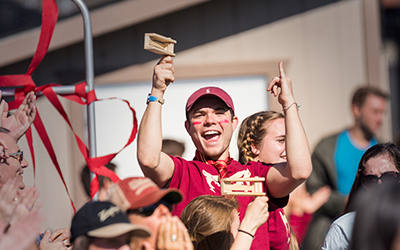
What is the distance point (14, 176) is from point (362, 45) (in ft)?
13.2

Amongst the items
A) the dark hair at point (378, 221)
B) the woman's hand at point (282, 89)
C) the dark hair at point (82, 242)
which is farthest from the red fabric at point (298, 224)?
the dark hair at point (82, 242)

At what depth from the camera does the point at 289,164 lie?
1.97m

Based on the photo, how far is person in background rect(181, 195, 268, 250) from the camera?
5.93 ft

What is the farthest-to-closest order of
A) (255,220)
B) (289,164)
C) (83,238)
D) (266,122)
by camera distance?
(266,122), (289,164), (255,220), (83,238)

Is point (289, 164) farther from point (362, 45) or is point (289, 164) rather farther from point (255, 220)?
point (362, 45)

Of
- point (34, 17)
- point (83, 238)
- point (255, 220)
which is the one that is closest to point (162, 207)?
point (83, 238)

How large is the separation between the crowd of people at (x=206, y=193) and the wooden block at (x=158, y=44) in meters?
0.06

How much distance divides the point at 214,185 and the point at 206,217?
356 mm

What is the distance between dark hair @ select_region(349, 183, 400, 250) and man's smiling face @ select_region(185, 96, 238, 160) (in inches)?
42.1

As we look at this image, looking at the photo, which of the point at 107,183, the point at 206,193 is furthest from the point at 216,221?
the point at 107,183

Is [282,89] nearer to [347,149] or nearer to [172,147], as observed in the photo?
[172,147]

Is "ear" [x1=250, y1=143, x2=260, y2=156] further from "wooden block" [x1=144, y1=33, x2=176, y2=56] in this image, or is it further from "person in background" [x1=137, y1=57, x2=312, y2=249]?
"wooden block" [x1=144, y1=33, x2=176, y2=56]

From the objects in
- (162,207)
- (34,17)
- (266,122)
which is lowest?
(162,207)

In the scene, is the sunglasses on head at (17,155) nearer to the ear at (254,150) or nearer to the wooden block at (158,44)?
the wooden block at (158,44)
